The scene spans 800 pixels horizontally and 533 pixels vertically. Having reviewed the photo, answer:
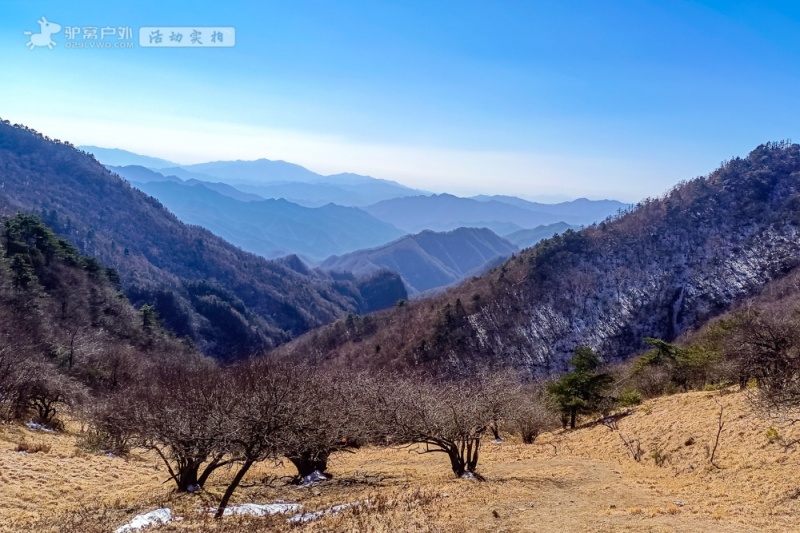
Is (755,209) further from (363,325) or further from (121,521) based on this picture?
(121,521)

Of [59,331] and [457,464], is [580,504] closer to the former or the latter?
[457,464]

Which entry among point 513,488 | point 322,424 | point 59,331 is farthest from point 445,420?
point 59,331

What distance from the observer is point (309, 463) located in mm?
21000

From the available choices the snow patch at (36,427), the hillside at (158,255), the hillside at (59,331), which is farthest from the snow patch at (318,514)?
the hillside at (158,255)

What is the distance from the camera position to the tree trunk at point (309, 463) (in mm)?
20266

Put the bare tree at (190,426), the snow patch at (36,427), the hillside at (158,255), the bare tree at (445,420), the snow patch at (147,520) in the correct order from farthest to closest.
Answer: the hillside at (158,255)
the snow patch at (36,427)
the bare tree at (445,420)
the bare tree at (190,426)
the snow patch at (147,520)

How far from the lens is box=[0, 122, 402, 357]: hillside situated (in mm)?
127688

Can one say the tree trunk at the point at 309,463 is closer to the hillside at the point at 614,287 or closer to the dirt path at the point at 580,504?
the dirt path at the point at 580,504

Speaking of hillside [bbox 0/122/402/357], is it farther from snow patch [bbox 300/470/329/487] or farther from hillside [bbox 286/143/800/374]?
snow patch [bbox 300/470/329/487]

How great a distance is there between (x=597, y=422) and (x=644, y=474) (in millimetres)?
13713

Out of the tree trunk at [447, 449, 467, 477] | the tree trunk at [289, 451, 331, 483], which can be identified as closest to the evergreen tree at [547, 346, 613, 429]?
the tree trunk at [447, 449, 467, 477]

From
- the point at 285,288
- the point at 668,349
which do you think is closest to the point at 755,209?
the point at 668,349

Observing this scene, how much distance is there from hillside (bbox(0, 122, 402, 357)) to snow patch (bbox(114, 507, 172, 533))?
112 meters

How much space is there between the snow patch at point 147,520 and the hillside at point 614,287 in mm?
66696
